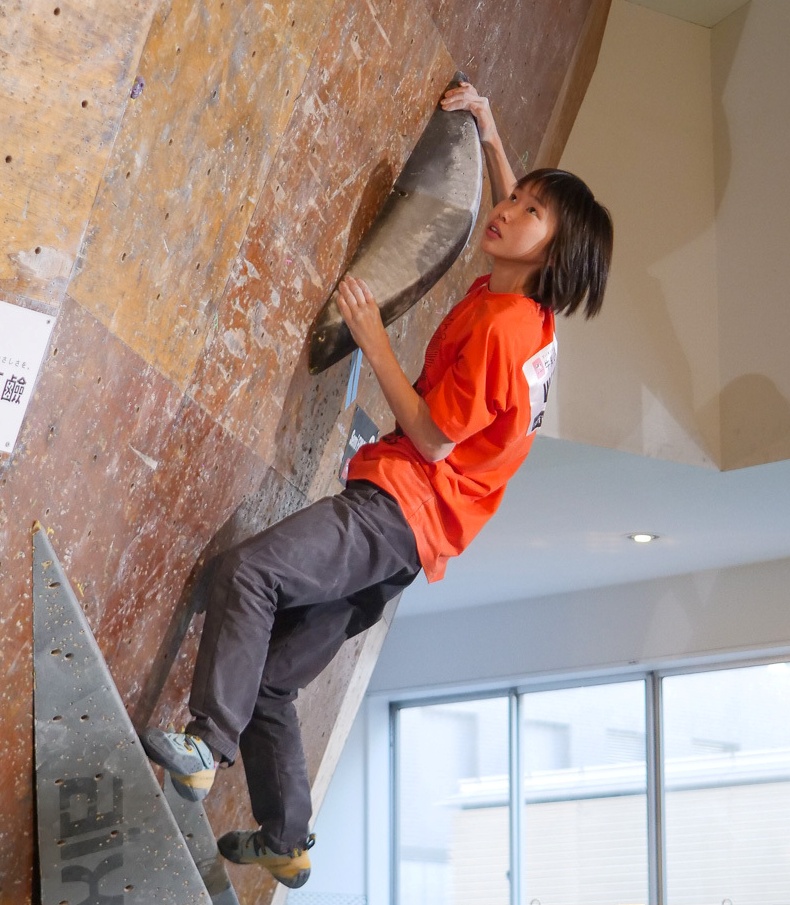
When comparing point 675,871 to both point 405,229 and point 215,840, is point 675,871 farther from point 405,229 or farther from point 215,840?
point 405,229

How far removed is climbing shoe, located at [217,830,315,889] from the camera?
214cm

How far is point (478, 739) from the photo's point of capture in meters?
8.16

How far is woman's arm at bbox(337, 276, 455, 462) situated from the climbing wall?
0.06 metres

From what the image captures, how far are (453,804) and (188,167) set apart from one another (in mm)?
7264

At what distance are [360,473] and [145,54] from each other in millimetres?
834

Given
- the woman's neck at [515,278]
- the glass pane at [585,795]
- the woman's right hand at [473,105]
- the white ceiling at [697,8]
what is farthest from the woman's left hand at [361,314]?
the glass pane at [585,795]

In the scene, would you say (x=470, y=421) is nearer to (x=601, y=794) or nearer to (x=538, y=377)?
(x=538, y=377)

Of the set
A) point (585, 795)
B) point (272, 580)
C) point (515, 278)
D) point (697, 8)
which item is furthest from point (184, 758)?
point (585, 795)

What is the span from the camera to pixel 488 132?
7.95ft

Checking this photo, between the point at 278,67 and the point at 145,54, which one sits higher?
the point at 278,67

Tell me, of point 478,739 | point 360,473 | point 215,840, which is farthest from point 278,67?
point 478,739

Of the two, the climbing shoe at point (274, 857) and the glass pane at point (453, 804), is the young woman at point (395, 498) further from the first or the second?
the glass pane at point (453, 804)

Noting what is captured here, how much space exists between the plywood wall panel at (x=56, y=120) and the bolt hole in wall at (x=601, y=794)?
19.0 ft

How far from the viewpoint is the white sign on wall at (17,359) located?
4.78ft
